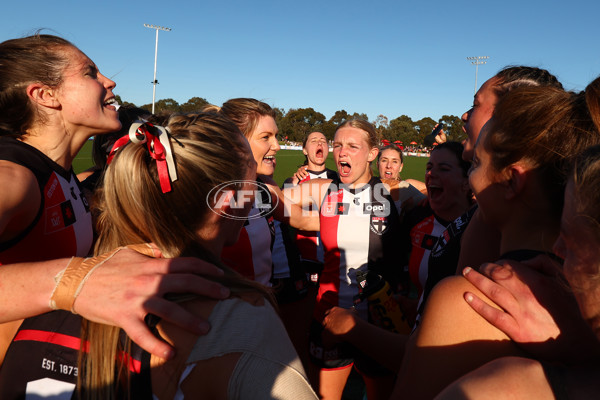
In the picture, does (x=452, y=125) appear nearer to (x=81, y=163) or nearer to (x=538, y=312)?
(x=81, y=163)

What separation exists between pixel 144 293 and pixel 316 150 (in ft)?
22.4

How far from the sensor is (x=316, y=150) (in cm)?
765

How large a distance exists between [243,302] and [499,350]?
76 cm

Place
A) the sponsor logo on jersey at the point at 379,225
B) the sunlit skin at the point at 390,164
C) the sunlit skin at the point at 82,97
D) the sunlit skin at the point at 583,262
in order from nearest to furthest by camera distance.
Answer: the sunlit skin at the point at 583,262
the sunlit skin at the point at 82,97
the sponsor logo on jersey at the point at 379,225
the sunlit skin at the point at 390,164

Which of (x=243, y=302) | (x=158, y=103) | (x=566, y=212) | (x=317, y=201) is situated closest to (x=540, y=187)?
(x=566, y=212)

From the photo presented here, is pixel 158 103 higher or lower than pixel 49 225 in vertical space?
higher

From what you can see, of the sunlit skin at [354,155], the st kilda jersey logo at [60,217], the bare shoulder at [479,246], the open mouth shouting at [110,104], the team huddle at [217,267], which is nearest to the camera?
the team huddle at [217,267]

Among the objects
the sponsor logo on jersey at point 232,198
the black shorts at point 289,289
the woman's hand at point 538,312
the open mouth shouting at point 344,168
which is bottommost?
the black shorts at point 289,289

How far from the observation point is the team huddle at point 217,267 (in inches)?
36.0

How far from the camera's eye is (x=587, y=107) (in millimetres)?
1167

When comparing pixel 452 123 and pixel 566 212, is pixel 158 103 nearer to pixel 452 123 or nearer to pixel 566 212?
pixel 452 123

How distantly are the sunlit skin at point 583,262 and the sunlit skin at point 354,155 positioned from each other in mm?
2948

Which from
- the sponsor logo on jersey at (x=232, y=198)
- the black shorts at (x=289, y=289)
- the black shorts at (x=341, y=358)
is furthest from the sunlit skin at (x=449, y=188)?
the sponsor logo on jersey at (x=232, y=198)

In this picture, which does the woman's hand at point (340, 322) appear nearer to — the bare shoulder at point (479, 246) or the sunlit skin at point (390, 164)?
the bare shoulder at point (479, 246)
